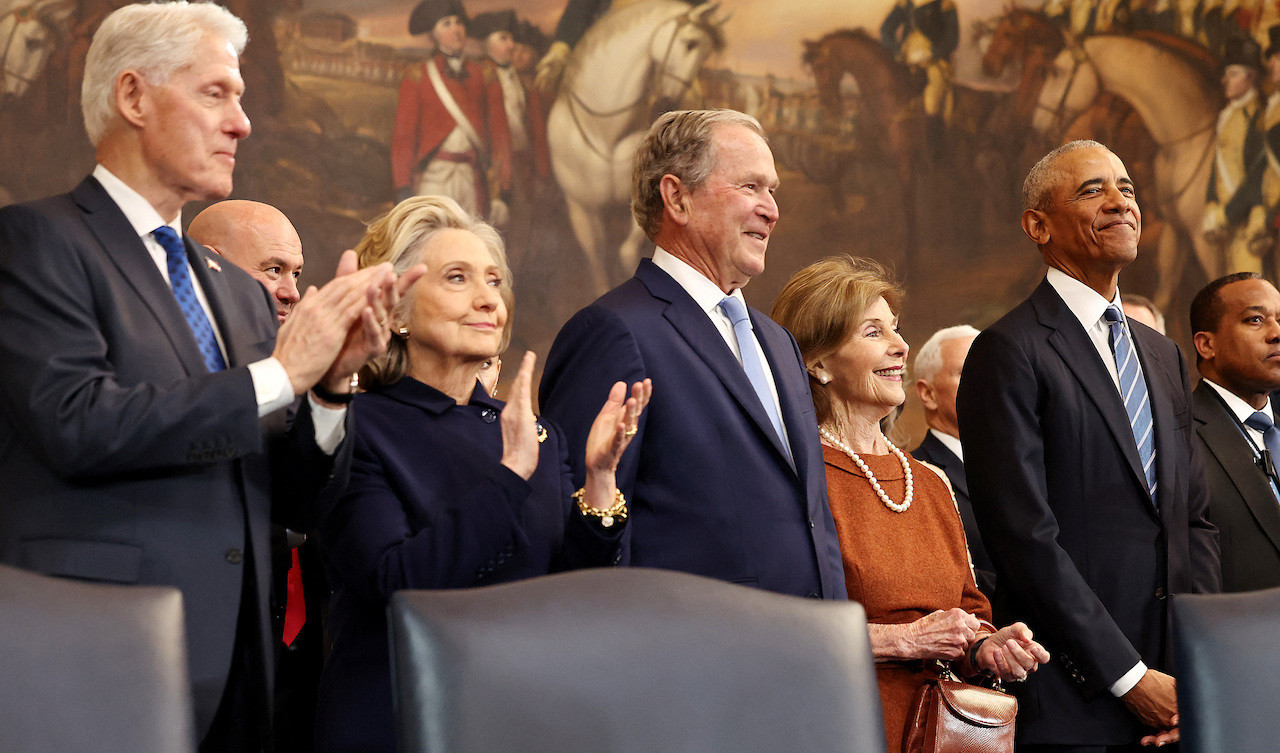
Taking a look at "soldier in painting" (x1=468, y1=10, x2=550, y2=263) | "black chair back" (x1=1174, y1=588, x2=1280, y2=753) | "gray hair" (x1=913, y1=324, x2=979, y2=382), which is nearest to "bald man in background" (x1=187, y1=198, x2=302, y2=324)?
"gray hair" (x1=913, y1=324, x2=979, y2=382)

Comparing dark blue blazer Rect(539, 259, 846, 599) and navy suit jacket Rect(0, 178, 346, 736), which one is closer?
navy suit jacket Rect(0, 178, 346, 736)

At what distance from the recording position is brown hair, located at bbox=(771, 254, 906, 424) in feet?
11.1

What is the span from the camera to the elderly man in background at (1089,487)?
2.95m

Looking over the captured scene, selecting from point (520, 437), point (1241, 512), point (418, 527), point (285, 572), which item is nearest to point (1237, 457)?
point (1241, 512)

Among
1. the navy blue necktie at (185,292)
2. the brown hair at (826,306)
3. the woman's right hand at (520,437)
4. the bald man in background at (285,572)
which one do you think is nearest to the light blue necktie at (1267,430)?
the brown hair at (826,306)

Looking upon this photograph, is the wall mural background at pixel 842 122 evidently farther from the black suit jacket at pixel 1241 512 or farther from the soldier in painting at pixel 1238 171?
the black suit jacket at pixel 1241 512

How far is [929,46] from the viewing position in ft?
29.5

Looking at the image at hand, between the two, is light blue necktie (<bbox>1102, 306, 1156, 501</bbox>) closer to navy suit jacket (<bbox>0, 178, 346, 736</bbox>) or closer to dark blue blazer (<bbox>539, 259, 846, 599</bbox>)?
dark blue blazer (<bbox>539, 259, 846, 599</bbox>)

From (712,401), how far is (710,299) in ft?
1.06

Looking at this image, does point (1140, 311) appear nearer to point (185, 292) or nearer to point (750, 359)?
point (750, 359)

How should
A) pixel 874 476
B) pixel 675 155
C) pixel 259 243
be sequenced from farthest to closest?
pixel 259 243
pixel 874 476
pixel 675 155

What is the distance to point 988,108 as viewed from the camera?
8992mm

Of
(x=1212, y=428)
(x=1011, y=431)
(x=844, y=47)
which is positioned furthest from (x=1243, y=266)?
(x=1011, y=431)

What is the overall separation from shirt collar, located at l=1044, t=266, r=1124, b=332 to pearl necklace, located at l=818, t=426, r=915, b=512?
1.94ft
